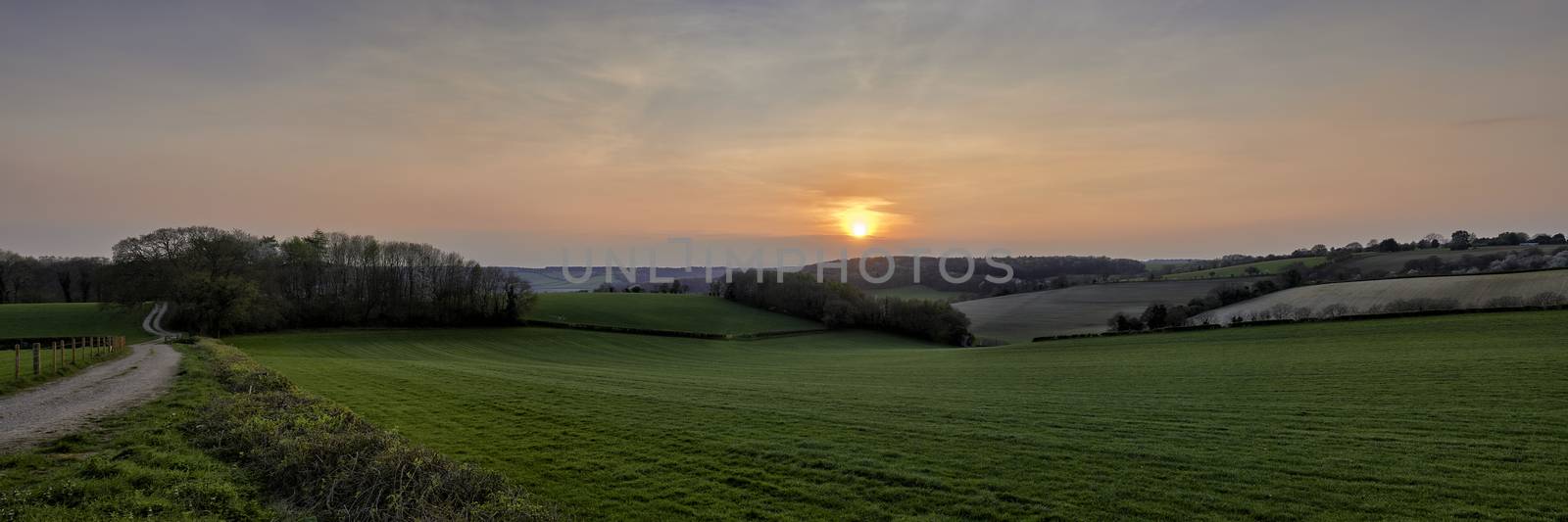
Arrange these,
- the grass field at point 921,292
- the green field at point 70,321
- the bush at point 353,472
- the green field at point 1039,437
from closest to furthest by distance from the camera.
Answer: the bush at point 353,472 → the green field at point 1039,437 → the green field at point 70,321 → the grass field at point 921,292

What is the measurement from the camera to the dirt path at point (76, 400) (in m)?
11.9

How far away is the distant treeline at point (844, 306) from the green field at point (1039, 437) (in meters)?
56.7

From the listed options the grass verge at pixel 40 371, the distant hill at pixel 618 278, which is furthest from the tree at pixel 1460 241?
the grass verge at pixel 40 371

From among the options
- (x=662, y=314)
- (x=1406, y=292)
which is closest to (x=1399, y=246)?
(x=1406, y=292)

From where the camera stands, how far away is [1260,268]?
92.4 metres

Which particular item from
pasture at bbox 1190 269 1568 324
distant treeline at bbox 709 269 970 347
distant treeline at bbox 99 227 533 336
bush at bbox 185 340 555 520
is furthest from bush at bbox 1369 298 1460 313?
distant treeline at bbox 99 227 533 336

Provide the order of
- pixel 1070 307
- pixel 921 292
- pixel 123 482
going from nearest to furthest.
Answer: pixel 123 482
pixel 1070 307
pixel 921 292

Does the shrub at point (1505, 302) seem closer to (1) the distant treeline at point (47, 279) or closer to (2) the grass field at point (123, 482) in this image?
(2) the grass field at point (123, 482)

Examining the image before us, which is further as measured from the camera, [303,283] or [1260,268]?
[1260,268]

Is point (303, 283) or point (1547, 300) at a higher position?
point (303, 283)

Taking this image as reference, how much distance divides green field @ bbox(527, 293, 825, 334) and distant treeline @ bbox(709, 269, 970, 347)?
2812mm

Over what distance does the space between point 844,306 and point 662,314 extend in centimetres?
2495

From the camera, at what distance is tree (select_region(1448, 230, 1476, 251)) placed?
274ft

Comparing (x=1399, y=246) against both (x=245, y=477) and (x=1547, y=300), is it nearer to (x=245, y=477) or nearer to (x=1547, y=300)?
(x=1547, y=300)
